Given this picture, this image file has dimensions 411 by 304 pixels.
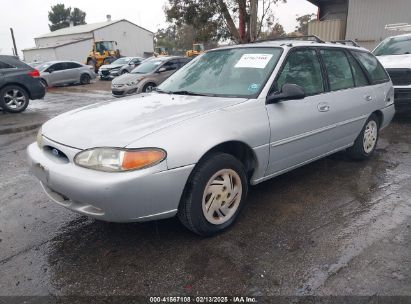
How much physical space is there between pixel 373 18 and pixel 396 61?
10.7 metres

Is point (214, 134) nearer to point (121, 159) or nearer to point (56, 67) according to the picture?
point (121, 159)

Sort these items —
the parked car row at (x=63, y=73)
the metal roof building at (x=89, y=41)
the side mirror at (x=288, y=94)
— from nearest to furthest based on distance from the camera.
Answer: the side mirror at (x=288, y=94), the parked car row at (x=63, y=73), the metal roof building at (x=89, y=41)

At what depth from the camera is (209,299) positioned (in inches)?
91.0

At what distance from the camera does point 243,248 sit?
2861 mm

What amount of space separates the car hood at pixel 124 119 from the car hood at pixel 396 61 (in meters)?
5.48

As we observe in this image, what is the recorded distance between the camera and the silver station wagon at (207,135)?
2543 mm

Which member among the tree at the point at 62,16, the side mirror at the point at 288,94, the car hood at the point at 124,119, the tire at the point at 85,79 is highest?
the tree at the point at 62,16

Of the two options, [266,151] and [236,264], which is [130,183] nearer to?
[236,264]

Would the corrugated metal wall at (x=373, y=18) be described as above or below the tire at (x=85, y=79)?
above

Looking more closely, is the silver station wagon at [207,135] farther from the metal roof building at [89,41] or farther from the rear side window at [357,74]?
the metal roof building at [89,41]

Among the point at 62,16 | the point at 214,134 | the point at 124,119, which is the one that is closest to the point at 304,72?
the point at 214,134

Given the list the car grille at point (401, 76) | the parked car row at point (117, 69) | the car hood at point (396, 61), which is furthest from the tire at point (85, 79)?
the car grille at point (401, 76)

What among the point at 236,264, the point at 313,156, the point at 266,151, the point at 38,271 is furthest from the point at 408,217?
the point at 38,271

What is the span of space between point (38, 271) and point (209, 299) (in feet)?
4.33
